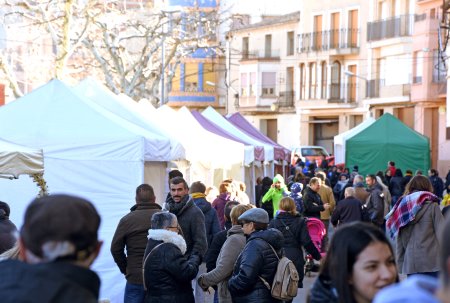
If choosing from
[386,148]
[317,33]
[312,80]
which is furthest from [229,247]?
[312,80]

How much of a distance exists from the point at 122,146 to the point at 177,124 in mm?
10676

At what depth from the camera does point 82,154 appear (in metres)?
15.7

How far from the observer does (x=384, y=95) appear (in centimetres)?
5834

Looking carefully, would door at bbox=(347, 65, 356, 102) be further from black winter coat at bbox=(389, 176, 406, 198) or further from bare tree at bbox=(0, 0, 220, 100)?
→ black winter coat at bbox=(389, 176, 406, 198)

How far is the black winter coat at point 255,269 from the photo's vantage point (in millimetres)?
9250

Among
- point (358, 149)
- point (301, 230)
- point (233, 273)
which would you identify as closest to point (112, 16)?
point (358, 149)

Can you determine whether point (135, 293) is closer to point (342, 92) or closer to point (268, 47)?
point (342, 92)

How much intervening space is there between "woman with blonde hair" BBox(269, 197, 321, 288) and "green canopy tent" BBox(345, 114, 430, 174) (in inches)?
937

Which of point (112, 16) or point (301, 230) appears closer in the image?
point (301, 230)

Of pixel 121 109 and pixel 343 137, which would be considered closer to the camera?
pixel 121 109

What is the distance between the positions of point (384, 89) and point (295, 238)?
46.5 m

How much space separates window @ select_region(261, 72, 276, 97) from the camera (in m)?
72.1

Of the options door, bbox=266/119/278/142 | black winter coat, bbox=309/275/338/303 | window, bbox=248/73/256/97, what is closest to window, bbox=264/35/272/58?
window, bbox=248/73/256/97

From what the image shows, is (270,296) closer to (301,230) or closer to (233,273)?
(233,273)
